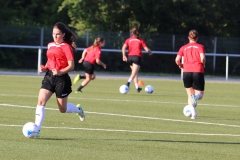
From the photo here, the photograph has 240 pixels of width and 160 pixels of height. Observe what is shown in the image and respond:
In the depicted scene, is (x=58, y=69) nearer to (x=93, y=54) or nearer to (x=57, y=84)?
(x=57, y=84)

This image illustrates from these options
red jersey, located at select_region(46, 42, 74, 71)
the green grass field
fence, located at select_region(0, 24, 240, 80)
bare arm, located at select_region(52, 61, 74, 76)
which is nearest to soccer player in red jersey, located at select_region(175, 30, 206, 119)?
the green grass field

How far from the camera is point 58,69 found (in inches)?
455

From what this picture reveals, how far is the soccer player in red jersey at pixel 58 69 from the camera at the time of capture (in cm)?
1128

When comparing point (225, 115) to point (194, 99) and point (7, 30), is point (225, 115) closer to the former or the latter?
point (194, 99)

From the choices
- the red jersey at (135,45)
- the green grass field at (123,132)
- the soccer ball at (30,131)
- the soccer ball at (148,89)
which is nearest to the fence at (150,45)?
the red jersey at (135,45)

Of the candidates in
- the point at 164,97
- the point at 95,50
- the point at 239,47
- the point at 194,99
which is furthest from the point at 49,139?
the point at 239,47

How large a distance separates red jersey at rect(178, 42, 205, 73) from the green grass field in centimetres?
109

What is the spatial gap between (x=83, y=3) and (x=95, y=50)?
989 inches

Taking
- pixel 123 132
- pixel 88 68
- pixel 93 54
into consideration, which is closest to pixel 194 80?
pixel 123 132

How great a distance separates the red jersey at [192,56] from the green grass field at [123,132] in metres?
1.09

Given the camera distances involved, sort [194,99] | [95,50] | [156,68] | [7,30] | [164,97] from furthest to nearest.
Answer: [156,68]
[7,30]
[95,50]
[164,97]
[194,99]

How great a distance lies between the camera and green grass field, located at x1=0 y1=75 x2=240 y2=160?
32.4 ft

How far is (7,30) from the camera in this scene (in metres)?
43.2

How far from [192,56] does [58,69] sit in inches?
208
